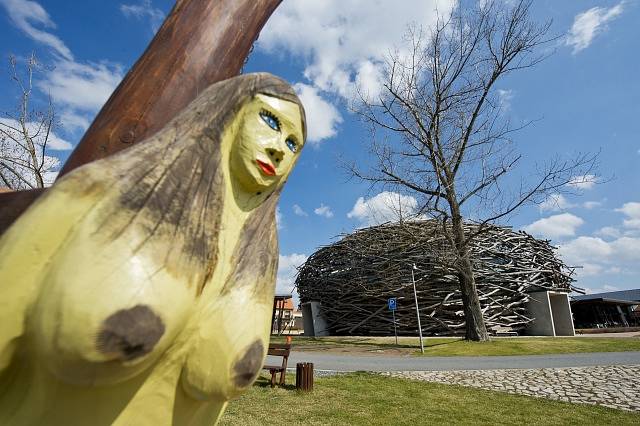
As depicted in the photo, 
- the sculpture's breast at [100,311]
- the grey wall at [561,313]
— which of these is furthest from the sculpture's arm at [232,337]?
the grey wall at [561,313]

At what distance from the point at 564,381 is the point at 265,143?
10.4 metres

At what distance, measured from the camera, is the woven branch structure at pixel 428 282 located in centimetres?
2289

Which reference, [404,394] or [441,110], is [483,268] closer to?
[441,110]

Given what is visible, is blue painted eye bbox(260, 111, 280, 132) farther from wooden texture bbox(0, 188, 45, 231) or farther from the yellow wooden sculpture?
wooden texture bbox(0, 188, 45, 231)

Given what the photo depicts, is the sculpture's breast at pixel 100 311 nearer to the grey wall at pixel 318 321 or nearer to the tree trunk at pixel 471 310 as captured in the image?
the tree trunk at pixel 471 310

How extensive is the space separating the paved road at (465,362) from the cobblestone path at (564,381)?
80cm

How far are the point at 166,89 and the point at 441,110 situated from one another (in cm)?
1642

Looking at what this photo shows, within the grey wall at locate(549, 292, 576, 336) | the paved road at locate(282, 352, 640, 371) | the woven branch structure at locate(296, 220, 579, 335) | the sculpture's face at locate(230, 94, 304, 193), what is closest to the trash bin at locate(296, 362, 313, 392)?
the paved road at locate(282, 352, 640, 371)

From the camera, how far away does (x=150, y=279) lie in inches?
41.5

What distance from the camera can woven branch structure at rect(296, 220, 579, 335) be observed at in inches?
901

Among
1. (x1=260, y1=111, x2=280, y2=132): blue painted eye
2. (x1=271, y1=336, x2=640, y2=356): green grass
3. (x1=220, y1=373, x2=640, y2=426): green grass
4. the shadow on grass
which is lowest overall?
(x1=220, y1=373, x2=640, y2=426): green grass

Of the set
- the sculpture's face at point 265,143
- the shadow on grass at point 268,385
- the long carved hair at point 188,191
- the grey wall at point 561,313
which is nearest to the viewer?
the long carved hair at point 188,191

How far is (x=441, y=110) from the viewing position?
16.7 meters

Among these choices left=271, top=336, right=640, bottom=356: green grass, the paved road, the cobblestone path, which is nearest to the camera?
the cobblestone path
